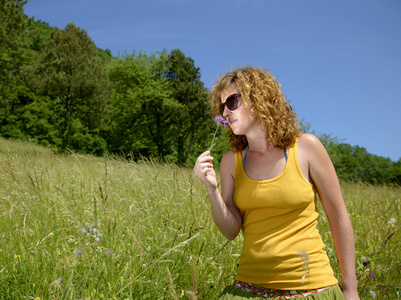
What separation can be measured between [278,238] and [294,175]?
1.01ft

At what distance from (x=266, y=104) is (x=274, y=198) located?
1.60 feet

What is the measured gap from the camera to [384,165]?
41500 millimetres

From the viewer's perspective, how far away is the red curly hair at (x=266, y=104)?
153cm

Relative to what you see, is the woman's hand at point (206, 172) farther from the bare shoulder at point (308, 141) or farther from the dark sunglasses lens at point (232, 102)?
the bare shoulder at point (308, 141)

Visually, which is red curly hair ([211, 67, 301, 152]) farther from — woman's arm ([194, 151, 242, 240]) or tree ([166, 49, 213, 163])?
tree ([166, 49, 213, 163])

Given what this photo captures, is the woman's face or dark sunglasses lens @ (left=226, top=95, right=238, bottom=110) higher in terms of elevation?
dark sunglasses lens @ (left=226, top=95, right=238, bottom=110)

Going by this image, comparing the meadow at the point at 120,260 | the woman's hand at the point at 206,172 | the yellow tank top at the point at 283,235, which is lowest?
the meadow at the point at 120,260

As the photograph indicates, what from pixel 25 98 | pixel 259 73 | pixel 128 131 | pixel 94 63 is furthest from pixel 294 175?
pixel 25 98

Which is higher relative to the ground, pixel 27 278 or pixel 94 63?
pixel 94 63

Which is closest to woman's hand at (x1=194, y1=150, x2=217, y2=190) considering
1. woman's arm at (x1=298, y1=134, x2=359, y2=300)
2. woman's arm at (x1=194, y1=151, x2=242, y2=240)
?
woman's arm at (x1=194, y1=151, x2=242, y2=240)

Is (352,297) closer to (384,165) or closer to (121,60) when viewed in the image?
(121,60)

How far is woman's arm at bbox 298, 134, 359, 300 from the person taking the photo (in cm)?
146

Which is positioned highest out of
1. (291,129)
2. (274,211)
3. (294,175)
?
(291,129)

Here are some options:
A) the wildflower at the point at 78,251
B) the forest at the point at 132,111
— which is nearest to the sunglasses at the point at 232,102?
the wildflower at the point at 78,251
